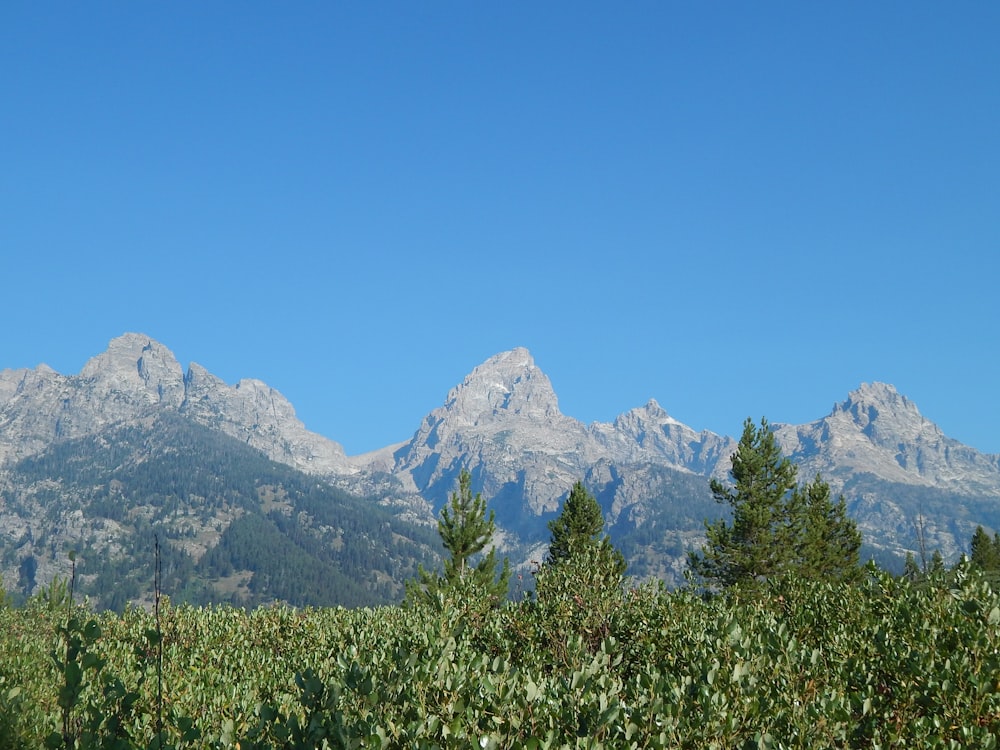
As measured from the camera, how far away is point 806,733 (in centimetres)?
1458

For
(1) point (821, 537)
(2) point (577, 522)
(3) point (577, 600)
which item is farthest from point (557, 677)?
(1) point (821, 537)

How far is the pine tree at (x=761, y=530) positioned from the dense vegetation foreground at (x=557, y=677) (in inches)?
1077

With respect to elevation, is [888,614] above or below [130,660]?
above

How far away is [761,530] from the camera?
66.9 metres

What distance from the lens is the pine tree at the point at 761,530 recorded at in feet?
215

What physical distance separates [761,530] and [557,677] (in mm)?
51065

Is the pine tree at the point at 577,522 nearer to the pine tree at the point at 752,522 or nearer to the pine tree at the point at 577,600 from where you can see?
the pine tree at the point at 752,522

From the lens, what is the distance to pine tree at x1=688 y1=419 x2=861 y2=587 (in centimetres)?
6550

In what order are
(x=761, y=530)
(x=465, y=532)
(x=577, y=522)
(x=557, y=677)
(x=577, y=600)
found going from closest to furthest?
(x=557, y=677) < (x=577, y=600) < (x=465, y=532) < (x=761, y=530) < (x=577, y=522)

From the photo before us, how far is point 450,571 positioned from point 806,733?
163 feet

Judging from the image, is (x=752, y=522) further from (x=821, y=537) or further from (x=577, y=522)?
(x=577, y=522)

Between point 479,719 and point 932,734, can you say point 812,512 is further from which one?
point 479,719

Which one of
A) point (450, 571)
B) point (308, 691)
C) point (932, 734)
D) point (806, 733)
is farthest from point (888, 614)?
point (450, 571)

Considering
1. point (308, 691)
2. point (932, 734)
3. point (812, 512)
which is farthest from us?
point (812, 512)
